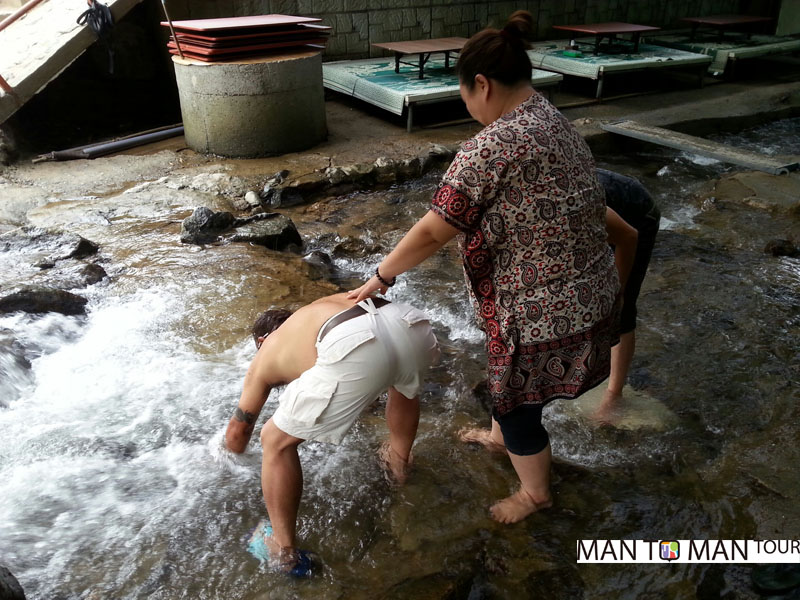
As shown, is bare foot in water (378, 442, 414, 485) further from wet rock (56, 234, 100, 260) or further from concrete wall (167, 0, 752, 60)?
concrete wall (167, 0, 752, 60)

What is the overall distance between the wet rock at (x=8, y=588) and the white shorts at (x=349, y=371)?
3.52ft

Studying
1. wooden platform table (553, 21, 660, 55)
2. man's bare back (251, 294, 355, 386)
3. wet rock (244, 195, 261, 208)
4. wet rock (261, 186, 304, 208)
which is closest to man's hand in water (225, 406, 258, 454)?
man's bare back (251, 294, 355, 386)

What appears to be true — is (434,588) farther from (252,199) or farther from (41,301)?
(252,199)

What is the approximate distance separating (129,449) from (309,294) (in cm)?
188

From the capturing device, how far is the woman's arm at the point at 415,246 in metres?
2.29

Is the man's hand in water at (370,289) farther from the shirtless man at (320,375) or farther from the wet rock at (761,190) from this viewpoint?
the wet rock at (761,190)

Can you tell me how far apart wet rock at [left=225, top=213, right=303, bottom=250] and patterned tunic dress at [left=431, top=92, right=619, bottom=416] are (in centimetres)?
345

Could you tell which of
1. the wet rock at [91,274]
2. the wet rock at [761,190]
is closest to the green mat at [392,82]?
the wet rock at [761,190]

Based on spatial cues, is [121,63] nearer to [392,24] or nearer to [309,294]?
[392,24]

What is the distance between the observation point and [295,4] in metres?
9.48

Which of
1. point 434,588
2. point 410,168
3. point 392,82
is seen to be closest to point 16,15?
point 392,82

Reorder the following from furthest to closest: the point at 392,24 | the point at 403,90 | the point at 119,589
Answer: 1. the point at 392,24
2. the point at 403,90
3. the point at 119,589

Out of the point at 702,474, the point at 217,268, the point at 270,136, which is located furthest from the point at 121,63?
the point at 702,474

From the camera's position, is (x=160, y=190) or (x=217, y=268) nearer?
(x=217, y=268)
